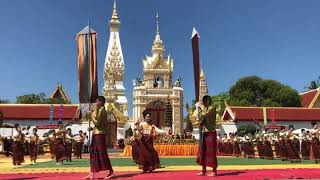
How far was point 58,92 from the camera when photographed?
6631 cm

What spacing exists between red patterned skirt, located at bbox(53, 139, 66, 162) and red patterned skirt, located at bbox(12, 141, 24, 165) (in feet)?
4.68

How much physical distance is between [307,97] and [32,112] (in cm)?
3250

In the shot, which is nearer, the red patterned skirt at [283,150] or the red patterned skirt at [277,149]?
the red patterned skirt at [283,150]

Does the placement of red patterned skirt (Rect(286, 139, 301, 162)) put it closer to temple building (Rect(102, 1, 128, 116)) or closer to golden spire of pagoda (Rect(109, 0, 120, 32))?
temple building (Rect(102, 1, 128, 116))

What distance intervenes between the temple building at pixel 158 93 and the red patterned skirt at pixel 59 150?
2746 cm

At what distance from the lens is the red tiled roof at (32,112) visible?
41.8 metres

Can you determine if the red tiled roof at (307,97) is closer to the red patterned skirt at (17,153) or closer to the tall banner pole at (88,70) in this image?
the red patterned skirt at (17,153)

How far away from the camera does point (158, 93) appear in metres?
50.4

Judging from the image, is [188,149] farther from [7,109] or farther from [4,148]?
[7,109]

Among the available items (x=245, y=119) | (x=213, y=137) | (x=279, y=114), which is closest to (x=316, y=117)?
Result: (x=279, y=114)

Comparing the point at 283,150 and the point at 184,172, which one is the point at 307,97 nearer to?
the point at 283,150

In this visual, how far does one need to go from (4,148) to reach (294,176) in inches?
889

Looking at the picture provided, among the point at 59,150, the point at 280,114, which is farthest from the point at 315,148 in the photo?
the point at 280,114

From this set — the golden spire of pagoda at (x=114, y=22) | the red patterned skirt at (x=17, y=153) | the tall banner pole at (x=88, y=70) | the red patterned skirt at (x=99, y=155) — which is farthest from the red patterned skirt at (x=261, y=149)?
the golden spire of pagoda at (x=114, y=22)
